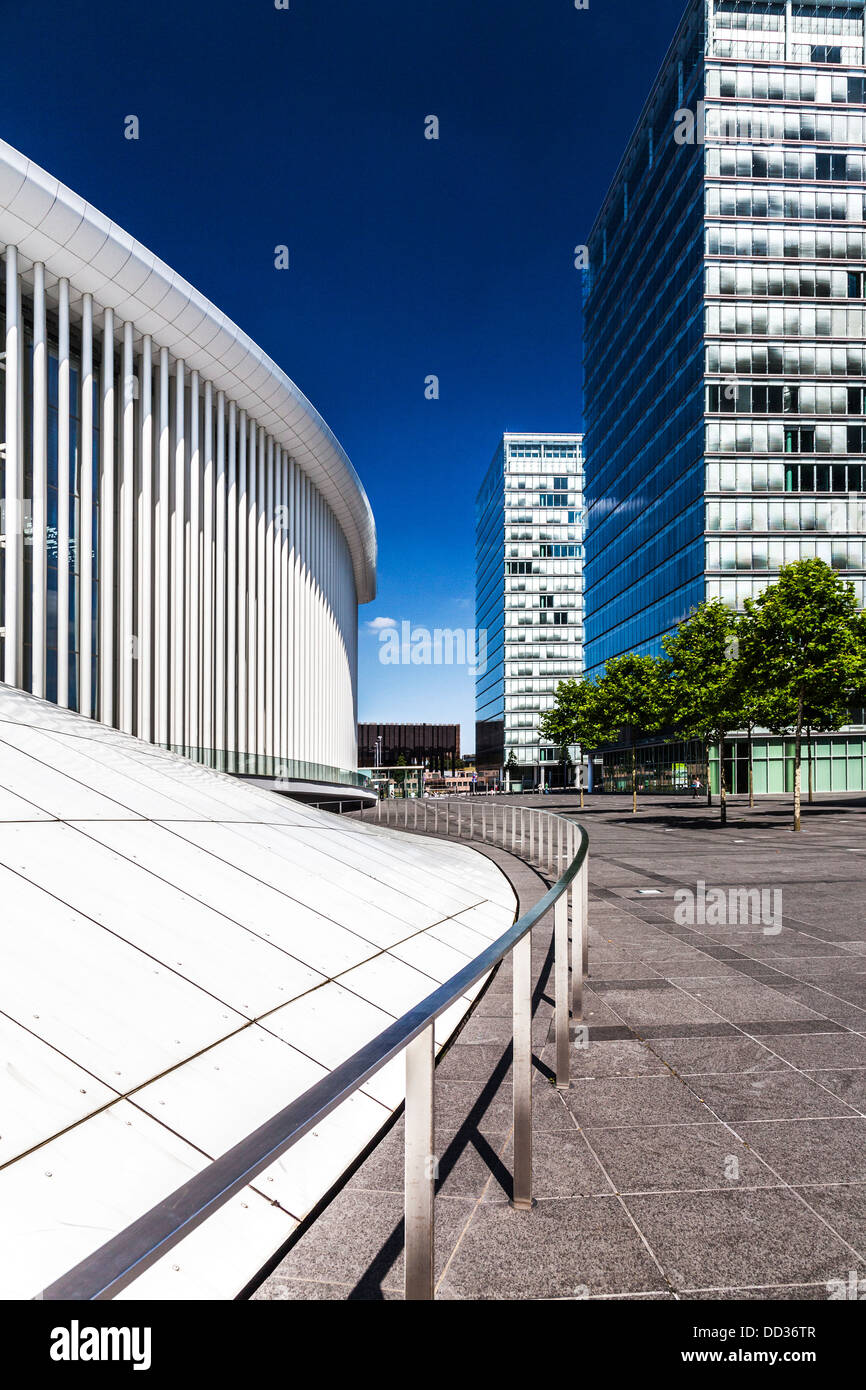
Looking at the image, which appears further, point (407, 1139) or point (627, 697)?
point (627, 697)

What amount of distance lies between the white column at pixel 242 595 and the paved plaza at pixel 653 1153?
23386mm

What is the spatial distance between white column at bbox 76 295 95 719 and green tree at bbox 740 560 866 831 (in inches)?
776

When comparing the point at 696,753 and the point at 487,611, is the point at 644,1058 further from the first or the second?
the point at 487,611

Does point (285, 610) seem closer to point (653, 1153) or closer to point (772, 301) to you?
point (653, 1153)

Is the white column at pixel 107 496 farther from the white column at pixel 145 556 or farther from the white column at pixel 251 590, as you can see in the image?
the white column at pixel 251 590

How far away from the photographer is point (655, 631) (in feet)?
205

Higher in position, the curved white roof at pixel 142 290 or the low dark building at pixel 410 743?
the curved white roof at pixel 142 290

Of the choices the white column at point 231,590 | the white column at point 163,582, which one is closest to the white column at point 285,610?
the white column at point 231,590

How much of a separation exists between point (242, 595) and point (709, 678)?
16.6m

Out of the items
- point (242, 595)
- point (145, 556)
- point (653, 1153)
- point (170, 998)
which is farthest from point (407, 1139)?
Answer: point (242, 595)

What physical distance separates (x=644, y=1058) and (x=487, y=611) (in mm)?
120628

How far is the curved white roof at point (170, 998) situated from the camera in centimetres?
310

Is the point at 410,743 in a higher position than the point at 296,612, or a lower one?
lower

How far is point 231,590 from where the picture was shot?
28.4 m
